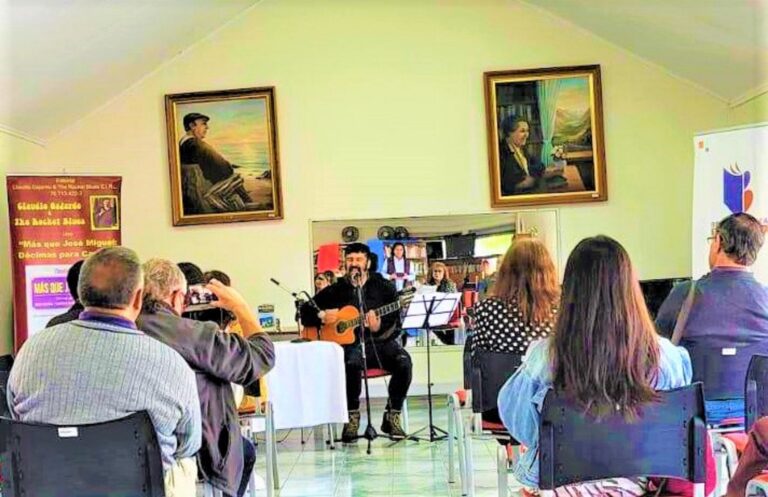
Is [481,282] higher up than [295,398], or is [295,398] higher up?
[481,282]

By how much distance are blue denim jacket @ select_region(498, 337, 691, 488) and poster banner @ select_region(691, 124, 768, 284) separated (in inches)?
115

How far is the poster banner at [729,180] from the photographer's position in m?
4.62

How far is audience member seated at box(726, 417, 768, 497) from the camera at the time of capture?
1.61 meters

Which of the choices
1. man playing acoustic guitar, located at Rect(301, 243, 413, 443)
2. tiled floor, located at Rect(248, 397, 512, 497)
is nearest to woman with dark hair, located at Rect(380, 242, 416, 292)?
man playing acoustic guitar, located at Rect(301, 243, 413, 443)

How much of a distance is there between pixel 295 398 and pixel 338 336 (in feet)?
3.38

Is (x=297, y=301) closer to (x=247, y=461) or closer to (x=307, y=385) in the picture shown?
(x=307, y=385)

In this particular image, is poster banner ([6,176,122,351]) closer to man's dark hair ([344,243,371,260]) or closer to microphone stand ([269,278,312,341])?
microphone stand ([269,278,312,341])

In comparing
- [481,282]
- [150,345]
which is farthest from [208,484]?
[481,282]

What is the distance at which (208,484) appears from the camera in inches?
99.7

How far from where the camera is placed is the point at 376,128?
256 inches

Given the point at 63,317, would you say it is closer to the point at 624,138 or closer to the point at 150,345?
the point at 150,345

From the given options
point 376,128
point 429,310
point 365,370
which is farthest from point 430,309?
point 376,128

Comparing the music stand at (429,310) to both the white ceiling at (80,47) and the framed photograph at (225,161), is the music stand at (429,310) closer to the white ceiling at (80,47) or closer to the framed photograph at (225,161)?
the framed photograph at (225,161)

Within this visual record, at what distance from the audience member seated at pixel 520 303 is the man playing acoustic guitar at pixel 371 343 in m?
2.28
